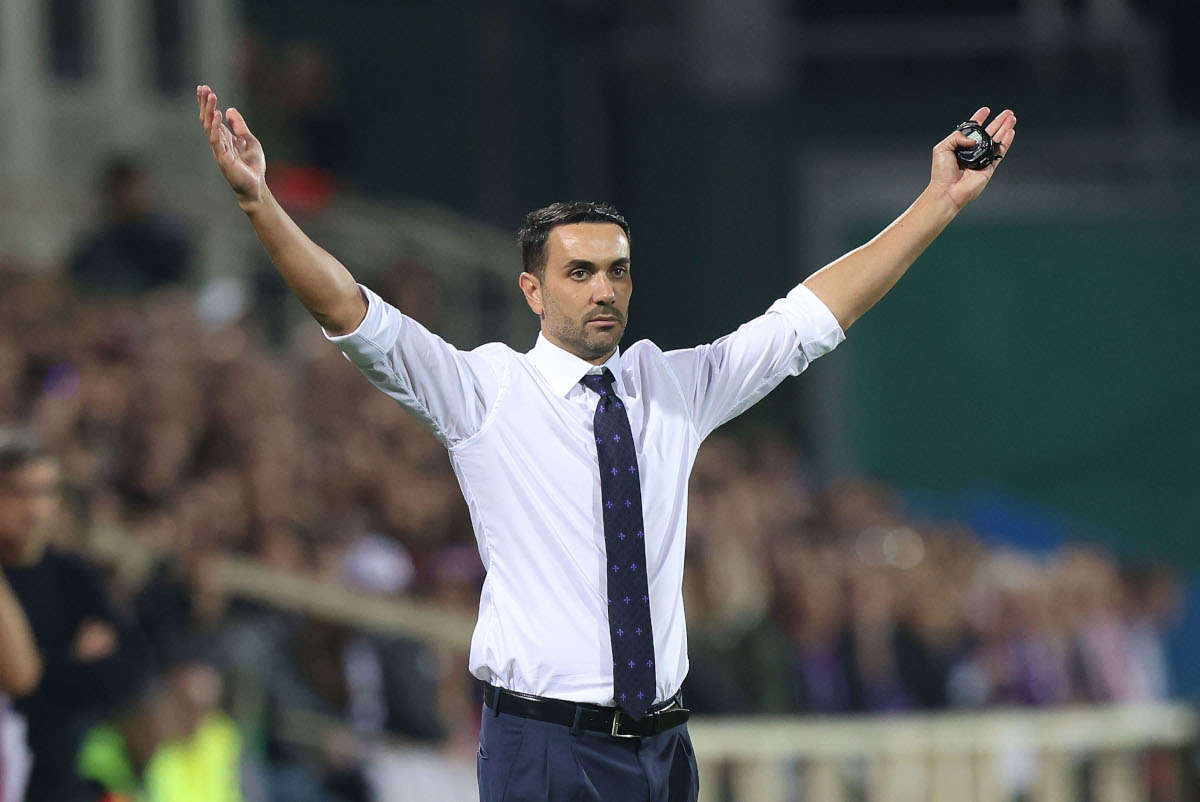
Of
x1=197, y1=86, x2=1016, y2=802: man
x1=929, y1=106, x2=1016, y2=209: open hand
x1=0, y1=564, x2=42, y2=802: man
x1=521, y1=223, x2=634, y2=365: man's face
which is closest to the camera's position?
x1=197, y1=86, x2=1016, y2=802: man

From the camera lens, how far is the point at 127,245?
900 cm

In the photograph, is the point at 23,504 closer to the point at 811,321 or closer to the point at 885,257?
the point at 811,321

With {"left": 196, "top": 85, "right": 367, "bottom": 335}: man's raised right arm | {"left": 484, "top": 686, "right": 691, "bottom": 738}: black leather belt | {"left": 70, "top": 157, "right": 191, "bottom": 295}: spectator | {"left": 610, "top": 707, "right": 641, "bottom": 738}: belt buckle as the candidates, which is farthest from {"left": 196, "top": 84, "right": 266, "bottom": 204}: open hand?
{"left": 70, "top": 157, "right": 191, "bottom": 295}: spectator

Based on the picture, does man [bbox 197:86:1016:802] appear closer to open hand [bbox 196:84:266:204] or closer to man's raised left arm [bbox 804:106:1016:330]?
open hand [bbox 196:84:266:204]

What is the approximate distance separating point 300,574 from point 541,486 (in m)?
3.46

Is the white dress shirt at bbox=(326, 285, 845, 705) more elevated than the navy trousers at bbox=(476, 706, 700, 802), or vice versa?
the white dress shirt at bbox=(326, 285, 845, 705)

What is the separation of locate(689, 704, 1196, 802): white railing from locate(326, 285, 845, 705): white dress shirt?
382 cm

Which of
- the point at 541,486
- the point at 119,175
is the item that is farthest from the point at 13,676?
the point at 119,175

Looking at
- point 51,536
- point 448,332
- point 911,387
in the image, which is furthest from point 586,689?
point 911,387

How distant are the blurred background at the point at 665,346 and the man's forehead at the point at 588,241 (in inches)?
65.0

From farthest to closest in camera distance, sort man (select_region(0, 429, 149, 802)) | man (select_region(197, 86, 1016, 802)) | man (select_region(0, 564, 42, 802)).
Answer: man (select_region(0, 429, 149, 802)) → man (select_region(0, 564, 42, 802)) → man (select_region(197, 86, 1016, 802))

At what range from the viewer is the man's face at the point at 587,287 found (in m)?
3.44

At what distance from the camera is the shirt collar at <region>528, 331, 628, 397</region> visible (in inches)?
137

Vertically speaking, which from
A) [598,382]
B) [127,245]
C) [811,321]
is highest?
[127,245]
